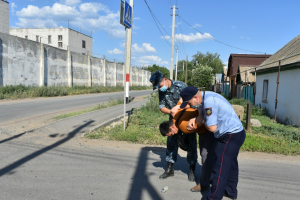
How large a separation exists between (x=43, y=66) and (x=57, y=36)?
35.8 meters

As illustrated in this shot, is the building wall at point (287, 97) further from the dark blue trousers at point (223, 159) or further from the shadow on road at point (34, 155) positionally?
the shadow on road at point (34, 155)

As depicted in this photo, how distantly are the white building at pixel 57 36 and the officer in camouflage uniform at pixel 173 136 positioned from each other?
5625 centimetres

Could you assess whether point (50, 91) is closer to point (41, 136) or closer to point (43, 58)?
point (43, 58)

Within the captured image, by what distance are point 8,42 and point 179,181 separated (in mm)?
24125

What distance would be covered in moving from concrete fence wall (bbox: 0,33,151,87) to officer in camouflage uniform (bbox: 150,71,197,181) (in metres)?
22.5

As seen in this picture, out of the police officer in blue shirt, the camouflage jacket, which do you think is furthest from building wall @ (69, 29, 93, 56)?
the police officer in blue shirt

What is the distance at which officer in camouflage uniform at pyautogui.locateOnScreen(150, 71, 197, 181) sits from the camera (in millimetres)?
3910

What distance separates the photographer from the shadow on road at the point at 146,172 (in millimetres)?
3418

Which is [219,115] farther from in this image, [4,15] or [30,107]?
[4,15]

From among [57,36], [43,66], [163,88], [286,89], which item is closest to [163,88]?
[163,88]

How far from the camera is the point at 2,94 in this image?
1856cm

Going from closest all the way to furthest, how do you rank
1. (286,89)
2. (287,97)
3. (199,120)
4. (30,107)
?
(199,120) → (287,97) → (286,89) → (30,107)

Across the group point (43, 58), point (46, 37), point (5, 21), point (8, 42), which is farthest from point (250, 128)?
point (46, 37)

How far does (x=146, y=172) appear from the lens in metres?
4.24
